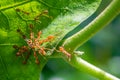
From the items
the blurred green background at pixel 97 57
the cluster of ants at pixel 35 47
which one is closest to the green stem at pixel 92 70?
the cluster of ants at pixel 35 47

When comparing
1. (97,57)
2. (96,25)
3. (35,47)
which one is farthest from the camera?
(97,57)

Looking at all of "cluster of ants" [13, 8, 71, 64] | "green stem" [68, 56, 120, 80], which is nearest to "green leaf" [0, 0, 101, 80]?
"cluster of ants" [13, 8, 71, 64]

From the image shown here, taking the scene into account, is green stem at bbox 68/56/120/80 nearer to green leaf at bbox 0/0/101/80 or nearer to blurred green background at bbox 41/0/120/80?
green leaf at bbox 0/0/101/80

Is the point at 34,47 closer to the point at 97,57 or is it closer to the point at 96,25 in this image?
the point at 96,25

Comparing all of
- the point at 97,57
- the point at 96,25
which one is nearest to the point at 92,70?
the point at 96,25

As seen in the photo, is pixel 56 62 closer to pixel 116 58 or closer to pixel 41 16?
pixel 116 58
